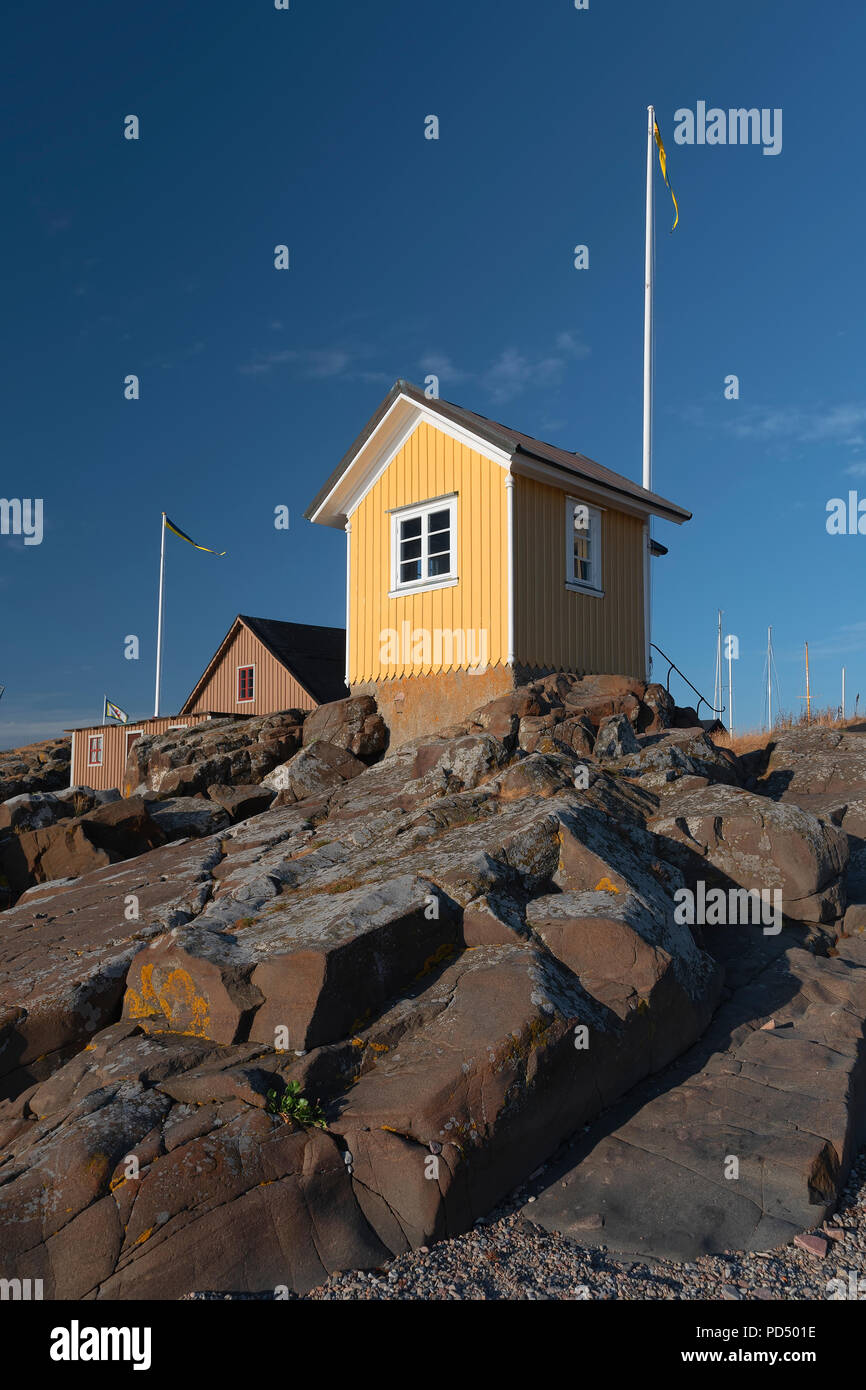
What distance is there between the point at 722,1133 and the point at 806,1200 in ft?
2.01

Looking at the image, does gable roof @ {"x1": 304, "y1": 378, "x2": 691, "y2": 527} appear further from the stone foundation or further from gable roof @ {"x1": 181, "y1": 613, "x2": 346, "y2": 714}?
gable roof @ {"x1": 181, "y1": 613, "x2": 346, "y2": 714}

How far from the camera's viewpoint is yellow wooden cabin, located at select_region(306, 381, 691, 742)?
15125 millimetres

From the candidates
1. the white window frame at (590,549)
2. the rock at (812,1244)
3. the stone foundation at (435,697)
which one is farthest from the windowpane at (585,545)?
the rock at (812,1244)

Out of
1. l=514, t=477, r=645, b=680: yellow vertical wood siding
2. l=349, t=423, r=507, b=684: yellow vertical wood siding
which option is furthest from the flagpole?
l=349, t=423, r=507, b=684: yellow vertical wood siding

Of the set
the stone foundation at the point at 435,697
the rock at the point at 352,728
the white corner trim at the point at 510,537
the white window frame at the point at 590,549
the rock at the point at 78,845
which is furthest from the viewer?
the white window frame at the point at 590,549

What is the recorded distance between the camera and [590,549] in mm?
16734

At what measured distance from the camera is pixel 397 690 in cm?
1622

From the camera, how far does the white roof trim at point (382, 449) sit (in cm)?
1570

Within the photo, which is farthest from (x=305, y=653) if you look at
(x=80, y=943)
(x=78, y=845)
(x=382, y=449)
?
(x=80, y=943)

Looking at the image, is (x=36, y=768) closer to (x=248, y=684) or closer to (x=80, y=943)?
(x=248, y=684)

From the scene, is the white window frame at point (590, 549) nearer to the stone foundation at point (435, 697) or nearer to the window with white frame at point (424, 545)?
the window with white frame at point (424, 545)

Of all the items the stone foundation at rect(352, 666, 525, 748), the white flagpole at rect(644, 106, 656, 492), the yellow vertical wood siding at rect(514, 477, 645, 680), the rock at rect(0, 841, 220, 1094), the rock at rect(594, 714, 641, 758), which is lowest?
the rock at rect(0, 841, 220, 1094)

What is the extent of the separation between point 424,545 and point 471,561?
1.23 metres

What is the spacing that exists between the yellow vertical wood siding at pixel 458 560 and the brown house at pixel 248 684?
1201 centimetres
